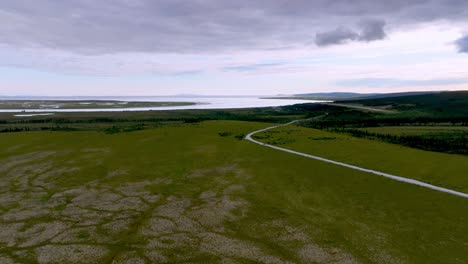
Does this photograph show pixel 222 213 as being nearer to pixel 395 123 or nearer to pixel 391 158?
pixel 391 158

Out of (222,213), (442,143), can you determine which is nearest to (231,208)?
(222,213)

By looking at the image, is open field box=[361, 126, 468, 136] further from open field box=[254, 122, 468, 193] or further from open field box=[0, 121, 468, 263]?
open field box=[0, 121, 468, 263]

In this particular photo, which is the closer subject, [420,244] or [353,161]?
[420,244]

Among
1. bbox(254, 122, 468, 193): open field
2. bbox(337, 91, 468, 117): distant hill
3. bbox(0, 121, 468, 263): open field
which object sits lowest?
bbox(0, 121, 468, 263): open field

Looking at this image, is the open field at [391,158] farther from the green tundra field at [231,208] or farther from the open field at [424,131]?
the open field at [424,131]

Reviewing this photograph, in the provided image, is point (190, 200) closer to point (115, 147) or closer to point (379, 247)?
point (379, 247)

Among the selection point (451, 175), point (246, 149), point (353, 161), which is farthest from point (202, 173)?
point (451, 175)

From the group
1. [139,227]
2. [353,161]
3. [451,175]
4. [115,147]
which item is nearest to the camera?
[139,227]

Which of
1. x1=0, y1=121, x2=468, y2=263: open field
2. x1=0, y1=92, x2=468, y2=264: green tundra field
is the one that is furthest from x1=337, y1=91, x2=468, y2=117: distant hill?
x1=0, y1=121, x2=468, y2=263: open field

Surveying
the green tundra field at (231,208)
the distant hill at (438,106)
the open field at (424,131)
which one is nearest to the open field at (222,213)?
the green tundra field at (231,208)
